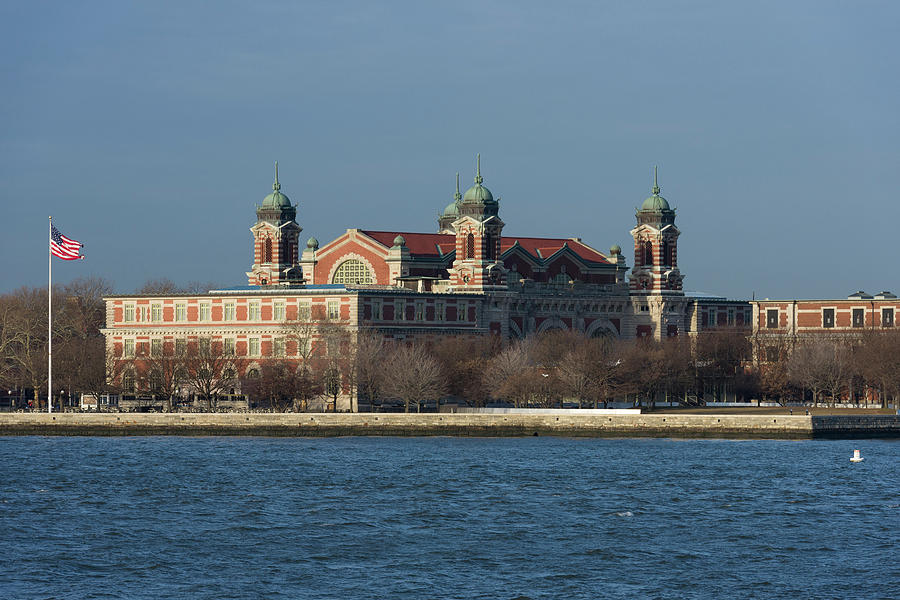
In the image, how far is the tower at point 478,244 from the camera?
493ft

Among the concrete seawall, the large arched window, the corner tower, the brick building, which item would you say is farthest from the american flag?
the corner tower

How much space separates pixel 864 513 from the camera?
74250 millimetres

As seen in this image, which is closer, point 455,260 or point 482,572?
point 482,572

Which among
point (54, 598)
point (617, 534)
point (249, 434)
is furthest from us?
point (249, 434)

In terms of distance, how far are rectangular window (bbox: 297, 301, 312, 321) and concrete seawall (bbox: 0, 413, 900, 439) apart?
23.7 meters

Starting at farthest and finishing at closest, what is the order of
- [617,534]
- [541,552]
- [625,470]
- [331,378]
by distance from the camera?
→ [331,378] → [625,470] → [617,534] → [541,552]

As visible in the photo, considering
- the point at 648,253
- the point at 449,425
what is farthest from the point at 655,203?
the point at 449,425

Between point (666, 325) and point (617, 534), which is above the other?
point (666, 325)

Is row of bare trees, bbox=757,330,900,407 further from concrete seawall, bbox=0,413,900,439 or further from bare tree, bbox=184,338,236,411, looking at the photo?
bare tree, bbox=184,338,236,411

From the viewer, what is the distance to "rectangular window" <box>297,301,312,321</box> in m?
139

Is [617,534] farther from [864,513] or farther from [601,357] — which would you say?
[601,357]

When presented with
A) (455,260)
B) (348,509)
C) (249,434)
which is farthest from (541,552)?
(455,260)

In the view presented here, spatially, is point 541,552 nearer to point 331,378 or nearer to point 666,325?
point 331,378

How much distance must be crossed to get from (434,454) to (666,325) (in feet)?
208
